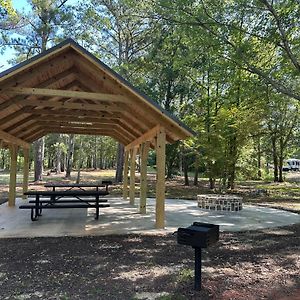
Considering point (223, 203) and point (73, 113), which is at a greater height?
point (73, 113)

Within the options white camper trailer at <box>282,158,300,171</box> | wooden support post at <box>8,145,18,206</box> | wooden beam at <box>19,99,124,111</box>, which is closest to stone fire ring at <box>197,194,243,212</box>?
wooden beam at <box>19,99,124,111</box>

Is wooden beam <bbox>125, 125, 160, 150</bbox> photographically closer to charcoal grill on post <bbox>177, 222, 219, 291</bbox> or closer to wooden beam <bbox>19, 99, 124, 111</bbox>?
wooden beam <bbox>19, 99, 124, 111</bbox>

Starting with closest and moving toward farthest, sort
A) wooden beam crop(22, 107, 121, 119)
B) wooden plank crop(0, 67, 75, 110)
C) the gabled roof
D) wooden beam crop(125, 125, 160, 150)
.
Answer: the gabled roof → wooden plank crop(0, 67, 75, 110) → wooden beam crop(125, 125, 160, 150) → wooden beam crop(22, 107, 121, 119)

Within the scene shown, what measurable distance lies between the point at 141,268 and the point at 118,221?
3.62 meters

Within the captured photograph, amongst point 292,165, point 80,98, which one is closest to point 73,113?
point 80,98

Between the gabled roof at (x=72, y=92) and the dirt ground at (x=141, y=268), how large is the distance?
2.60m

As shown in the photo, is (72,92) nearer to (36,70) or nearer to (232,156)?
(36,70)

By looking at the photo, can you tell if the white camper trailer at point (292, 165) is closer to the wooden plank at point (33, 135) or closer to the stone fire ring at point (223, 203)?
the stone fire ring at point (223, 203)

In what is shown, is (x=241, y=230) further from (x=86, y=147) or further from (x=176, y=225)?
(x=86, y=147)

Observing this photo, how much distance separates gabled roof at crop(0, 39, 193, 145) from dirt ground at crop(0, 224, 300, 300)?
2.60 metres

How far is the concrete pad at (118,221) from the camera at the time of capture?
6.82 metres

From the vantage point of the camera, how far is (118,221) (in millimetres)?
8016

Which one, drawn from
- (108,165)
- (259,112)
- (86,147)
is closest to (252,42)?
(259,112)

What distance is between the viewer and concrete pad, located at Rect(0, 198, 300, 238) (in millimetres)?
6820
